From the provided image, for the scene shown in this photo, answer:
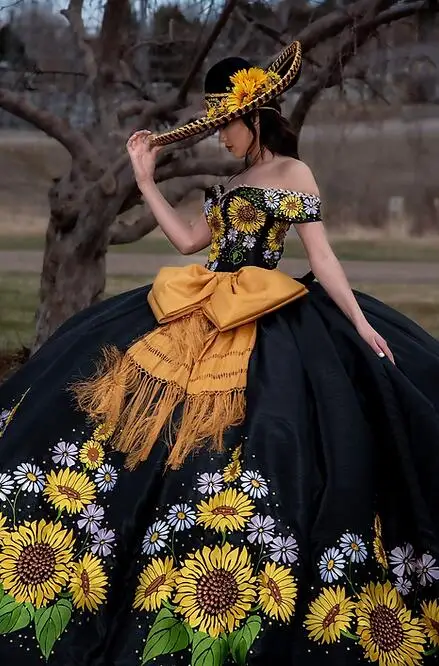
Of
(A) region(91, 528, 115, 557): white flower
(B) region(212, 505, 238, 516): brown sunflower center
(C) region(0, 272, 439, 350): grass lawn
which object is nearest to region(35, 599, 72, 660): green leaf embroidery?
(A) region(91, 528, 115, 557): white flower

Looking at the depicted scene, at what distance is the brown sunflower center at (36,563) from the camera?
147cm

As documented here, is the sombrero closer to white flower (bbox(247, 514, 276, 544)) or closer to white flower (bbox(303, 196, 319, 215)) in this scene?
white flower (bbox(303, 196, 319, 215))

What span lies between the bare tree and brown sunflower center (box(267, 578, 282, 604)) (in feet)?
6.96

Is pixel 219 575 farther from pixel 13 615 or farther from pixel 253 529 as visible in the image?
pixel 13 615

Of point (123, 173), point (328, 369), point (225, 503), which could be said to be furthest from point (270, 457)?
point (123, 173)

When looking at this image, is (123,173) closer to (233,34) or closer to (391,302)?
(233,34)

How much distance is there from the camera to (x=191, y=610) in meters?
1.37

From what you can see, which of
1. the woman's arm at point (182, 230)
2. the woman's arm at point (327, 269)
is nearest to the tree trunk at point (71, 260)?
the woman's arm at point (182, 230)

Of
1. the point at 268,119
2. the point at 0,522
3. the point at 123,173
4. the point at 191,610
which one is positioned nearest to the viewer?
the point at 191,610

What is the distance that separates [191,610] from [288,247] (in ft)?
7.43

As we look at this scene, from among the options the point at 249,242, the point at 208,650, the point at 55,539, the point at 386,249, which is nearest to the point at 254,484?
the point at 208,650

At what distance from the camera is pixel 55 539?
59.1 inches

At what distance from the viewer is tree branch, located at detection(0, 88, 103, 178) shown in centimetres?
332

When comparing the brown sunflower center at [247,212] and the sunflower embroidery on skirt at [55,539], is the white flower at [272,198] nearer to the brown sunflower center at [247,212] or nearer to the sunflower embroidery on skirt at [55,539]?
the brown sunflower center at [247,212]
